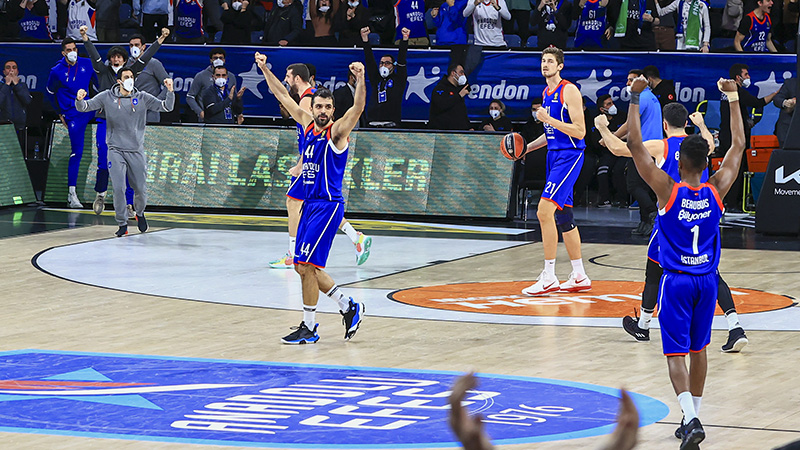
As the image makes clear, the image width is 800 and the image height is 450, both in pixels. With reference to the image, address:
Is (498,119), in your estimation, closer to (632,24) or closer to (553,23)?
(553,23)

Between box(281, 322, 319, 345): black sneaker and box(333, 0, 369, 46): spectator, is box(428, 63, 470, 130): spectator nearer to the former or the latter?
box(333, 0, 369, 46): spectator

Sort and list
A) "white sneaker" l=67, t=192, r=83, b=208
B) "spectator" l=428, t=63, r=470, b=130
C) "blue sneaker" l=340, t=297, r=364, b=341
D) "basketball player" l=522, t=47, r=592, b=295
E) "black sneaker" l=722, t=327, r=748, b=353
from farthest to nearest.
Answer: "white sneaker" l=67, t=192, r=83, b=208 < "spectator" l=428, t=63, r=470, b=130 < "basketball player" l=522, t=47, r=592, b=295 < "blue sneaker" l=340, t=297, r=364, b=341 < "black sneaker" l=722, t=327, r=748, b=353

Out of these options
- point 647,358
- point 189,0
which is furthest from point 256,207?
point 647,358

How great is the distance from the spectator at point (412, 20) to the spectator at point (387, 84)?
619mm

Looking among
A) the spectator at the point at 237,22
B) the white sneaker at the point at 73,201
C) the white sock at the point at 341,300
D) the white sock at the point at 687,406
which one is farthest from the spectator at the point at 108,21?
the white sock at the point at 687,406

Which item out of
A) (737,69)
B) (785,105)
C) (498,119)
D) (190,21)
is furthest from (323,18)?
(785,105)

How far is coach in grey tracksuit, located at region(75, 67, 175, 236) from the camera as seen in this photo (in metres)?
16.7

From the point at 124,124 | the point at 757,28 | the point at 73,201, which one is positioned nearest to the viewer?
the point at 124,124

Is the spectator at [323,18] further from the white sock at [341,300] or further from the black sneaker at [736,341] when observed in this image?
the black sneaker at [736,341]

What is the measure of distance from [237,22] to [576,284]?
1266 cm

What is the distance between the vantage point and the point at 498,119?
21.0m

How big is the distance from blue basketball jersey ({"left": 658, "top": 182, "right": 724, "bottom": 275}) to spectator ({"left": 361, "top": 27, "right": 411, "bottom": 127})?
564 inches

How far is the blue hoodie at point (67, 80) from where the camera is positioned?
21.5m

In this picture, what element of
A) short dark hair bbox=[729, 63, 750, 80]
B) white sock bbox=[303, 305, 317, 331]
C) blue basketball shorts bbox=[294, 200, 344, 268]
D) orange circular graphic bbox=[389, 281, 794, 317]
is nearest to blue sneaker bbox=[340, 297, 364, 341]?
white sock bbox=[303, 305, 317, 331]
